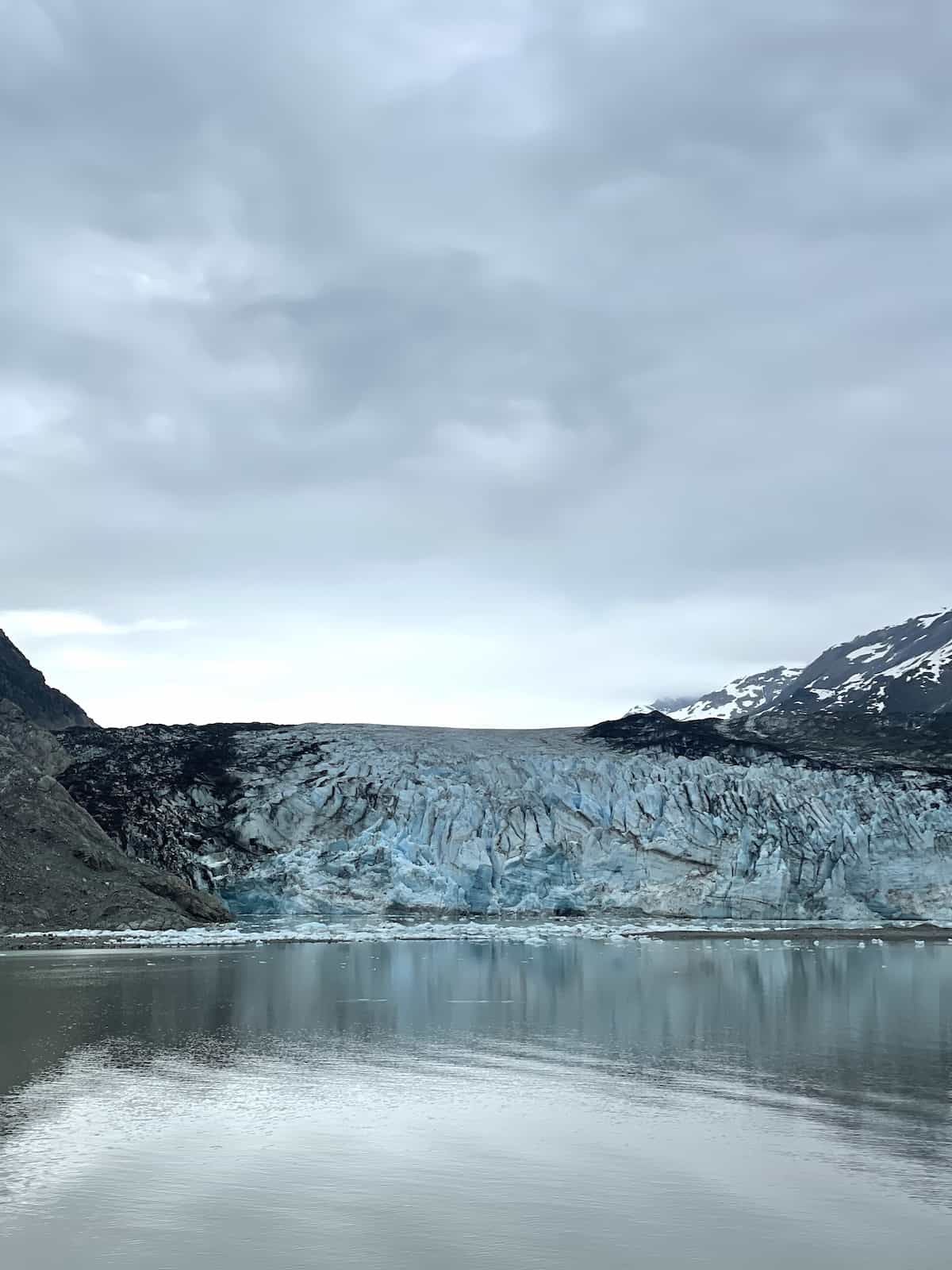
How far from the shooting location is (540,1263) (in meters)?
6.58

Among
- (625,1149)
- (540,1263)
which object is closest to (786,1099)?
(625,1149)

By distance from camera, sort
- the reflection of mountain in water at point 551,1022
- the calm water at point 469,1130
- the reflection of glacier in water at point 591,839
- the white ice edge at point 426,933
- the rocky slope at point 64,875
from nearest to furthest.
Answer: the calm water at point 469,1130 → the reflection of mountain in water at point 551,1022 → the white ice edge at point 426,933 → the rocky slope at point 64,875 → the reflection of glacier in water at point 591,839

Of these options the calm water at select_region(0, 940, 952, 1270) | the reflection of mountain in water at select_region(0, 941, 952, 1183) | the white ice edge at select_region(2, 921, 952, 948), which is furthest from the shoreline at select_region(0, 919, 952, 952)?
the calm water at select_region(0, 940, 952, 1270)

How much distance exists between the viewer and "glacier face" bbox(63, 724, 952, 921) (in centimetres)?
4481

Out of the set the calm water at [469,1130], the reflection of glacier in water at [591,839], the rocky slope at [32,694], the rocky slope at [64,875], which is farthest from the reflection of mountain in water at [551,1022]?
the rocky slope at [32,694]

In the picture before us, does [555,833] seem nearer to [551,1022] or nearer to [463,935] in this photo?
[463,935]

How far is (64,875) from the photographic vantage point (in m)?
34.7

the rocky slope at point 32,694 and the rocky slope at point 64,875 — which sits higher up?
the rocky slope at point 32,694

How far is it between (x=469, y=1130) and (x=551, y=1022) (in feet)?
22.8

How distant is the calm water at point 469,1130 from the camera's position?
696cm

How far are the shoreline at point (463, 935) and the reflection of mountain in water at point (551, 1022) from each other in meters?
3.99

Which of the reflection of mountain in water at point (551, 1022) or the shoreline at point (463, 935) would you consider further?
the shoreline at point (463, 935)

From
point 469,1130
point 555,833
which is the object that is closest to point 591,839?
point 555,833

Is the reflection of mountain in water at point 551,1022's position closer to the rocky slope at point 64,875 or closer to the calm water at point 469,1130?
the calm water at point 469,1130
